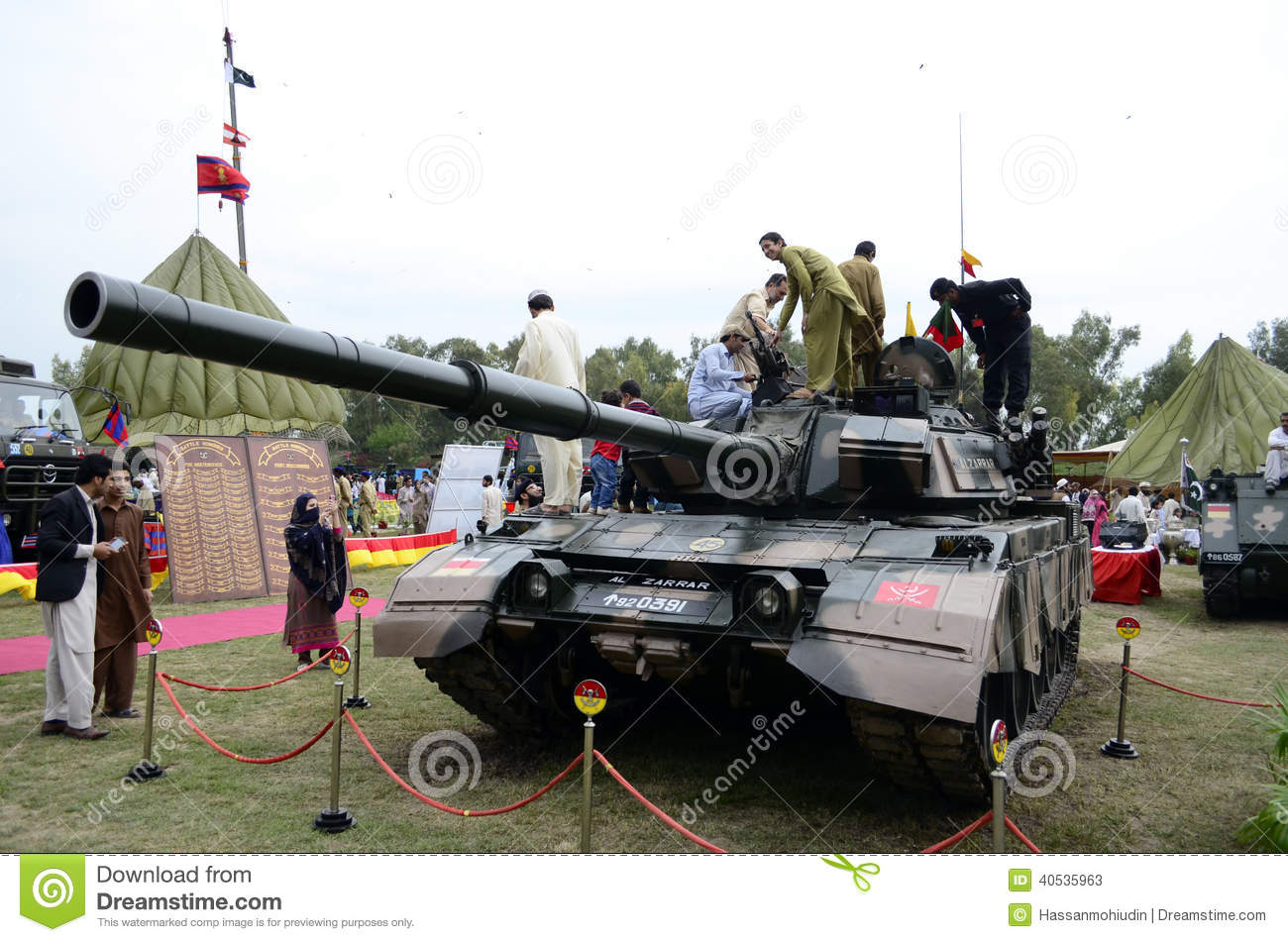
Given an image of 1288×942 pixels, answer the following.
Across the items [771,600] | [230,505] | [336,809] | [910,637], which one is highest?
[230,505]

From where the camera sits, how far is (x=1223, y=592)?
13.4 m

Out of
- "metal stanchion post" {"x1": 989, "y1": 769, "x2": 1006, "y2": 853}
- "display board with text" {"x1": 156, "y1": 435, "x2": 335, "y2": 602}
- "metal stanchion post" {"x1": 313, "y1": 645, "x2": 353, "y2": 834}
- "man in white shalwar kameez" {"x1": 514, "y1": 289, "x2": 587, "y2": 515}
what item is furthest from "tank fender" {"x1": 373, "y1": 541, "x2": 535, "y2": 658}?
"display board with text" {"x1": 156, "y1": 435, "x2": 335, "y2": 602}

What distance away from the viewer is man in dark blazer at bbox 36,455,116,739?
6617 mm

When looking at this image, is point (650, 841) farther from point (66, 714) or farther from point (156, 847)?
point (66, 714)

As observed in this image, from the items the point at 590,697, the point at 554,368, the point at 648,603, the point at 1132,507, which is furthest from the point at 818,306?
the point at 1132,507

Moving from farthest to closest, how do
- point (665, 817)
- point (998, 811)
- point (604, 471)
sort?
point (604, 471)
point (665, 817)
point (998, 811)

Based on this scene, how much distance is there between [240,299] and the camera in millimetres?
21703

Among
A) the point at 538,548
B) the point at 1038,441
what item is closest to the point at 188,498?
the point at 538,548

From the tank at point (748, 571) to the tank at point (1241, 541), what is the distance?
7.14 m

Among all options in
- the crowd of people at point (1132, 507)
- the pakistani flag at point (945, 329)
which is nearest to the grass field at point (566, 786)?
the pakistani flag at point (945, 329)

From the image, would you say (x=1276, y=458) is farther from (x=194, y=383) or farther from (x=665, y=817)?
(x=194, y=383)

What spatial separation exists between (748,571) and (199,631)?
8095 mm

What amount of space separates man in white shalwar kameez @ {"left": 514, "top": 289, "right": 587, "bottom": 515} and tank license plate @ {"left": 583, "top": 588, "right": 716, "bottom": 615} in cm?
159

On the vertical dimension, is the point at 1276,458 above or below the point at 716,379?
below
